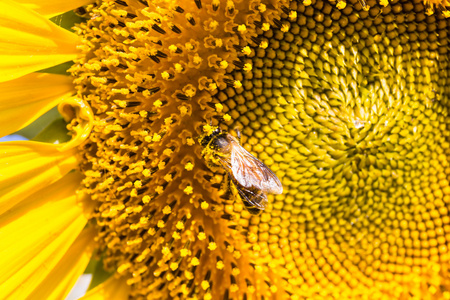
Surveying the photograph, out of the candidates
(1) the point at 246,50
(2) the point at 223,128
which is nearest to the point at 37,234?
(2) the point at 223,128

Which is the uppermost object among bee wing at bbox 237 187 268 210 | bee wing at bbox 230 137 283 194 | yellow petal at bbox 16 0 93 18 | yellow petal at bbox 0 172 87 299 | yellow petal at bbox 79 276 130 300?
yellow petal at bbox 16 0 93 18

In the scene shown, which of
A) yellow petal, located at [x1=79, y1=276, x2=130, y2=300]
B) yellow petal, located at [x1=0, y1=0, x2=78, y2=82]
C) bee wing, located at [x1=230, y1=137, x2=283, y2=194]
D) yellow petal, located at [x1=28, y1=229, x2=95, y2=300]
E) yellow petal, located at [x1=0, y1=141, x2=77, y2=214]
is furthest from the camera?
yellow petal, located at [x1=79, y1=276, x2=130, y2=300]

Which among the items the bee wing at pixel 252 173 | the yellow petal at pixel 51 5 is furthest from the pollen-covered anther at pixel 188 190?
the yellow petal at pixel 51 5

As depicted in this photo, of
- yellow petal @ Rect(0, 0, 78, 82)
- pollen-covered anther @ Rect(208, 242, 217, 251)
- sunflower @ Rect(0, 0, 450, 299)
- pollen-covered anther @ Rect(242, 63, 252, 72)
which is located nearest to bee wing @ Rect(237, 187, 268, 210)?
sunflower @ Rect(0, 0, 450, 299)

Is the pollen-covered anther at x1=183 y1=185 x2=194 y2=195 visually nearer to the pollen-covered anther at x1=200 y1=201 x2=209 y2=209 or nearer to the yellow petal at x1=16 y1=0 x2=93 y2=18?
the pollen-covered anther at x1=200 y1=201 x2=209 y2=209

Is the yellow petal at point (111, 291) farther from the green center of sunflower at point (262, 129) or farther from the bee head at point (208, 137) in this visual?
the bee head at point (208, 137)

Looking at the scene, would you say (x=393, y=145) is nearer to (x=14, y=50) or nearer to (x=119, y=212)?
(x=119, y=212)

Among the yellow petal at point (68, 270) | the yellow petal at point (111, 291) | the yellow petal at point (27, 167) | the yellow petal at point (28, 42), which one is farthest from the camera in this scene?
the yellow petal at point (111, 291)
